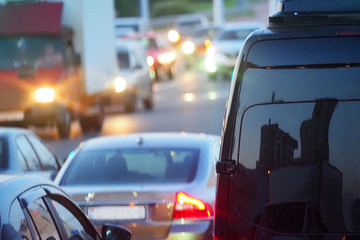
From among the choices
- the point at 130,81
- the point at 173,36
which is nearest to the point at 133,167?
the point at 130,81

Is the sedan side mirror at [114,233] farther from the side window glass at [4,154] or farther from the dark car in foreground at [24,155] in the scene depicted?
the side window glass at [4,154]

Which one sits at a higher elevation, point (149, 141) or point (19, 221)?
point (19, 221)

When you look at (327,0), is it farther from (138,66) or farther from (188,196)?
(138,66)

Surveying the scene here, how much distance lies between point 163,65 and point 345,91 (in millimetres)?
40687

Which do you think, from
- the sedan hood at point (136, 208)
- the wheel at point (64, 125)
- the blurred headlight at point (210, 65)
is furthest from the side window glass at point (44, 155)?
the blurred headlight at point (210, 65)

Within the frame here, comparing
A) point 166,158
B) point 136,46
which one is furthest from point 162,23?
point 166,158

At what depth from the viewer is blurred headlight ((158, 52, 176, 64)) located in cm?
4550

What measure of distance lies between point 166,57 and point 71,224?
40.7 m

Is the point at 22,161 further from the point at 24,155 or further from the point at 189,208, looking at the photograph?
the point at 189,208

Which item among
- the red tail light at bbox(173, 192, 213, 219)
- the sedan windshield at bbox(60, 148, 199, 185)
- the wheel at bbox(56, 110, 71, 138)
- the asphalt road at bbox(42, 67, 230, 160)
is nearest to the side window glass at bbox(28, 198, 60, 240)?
the red tail light at bbox(173, 192, 213, 219)

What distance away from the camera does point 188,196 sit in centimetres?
859

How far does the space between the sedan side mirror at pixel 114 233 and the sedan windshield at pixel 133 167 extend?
→ 3132mm

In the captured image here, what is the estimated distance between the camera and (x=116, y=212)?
8492 mm

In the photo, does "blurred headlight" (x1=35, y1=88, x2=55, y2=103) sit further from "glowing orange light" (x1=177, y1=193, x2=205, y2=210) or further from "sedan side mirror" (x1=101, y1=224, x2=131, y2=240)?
"sedan side mirror" (x1=101, y1=224, x2=131, y2=240)
